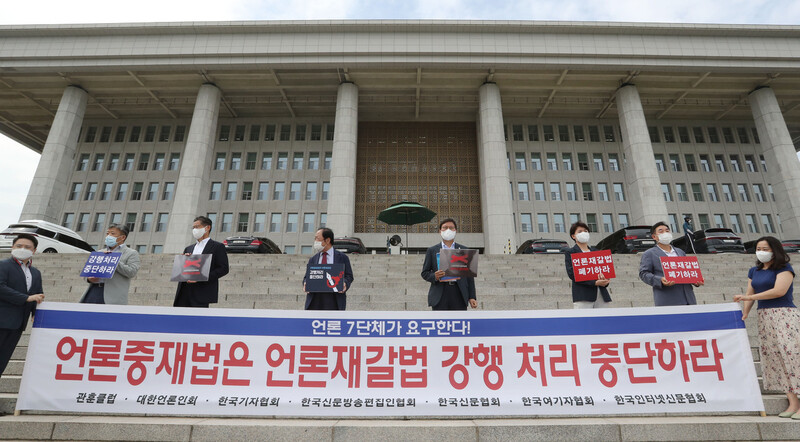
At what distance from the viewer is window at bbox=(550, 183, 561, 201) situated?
35.9 metres

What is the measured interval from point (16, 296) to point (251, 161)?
114 ft

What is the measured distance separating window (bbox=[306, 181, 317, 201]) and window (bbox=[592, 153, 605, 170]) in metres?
26.1

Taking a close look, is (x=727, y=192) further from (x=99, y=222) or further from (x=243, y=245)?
(x=99, y=222)

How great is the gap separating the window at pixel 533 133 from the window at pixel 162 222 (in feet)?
112

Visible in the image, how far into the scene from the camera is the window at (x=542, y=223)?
34750mm

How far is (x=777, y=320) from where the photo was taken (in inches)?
176

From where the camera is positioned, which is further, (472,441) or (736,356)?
(736,356)

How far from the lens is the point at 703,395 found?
4223 millimetres

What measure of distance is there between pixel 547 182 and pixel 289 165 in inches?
940

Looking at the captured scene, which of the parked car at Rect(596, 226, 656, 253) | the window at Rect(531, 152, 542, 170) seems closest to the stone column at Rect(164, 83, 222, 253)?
the parked car at Rect(596, 226, 656, 253)

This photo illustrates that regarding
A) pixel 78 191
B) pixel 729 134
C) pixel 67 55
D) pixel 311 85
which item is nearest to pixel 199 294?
pixel 311 85

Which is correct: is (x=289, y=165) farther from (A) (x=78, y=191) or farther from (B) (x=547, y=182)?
(B) (x=547, y=182)

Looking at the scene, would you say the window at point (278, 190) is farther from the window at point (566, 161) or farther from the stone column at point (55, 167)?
the window at point (566, 161)

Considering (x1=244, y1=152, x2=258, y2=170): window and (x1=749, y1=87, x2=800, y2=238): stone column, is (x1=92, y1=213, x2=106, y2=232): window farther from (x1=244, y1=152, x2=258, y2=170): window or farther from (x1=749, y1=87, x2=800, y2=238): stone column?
(x1=749, y1=87, x2=800, y2=238): stone column
